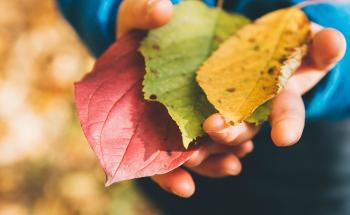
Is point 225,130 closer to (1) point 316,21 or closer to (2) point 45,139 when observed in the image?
(1) point 316,21

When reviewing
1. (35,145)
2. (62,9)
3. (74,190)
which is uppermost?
(62,9)

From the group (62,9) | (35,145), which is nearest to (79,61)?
(35,145)

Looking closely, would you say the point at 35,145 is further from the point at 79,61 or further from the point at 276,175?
the point at 276,175

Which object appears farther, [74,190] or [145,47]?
[74,190]

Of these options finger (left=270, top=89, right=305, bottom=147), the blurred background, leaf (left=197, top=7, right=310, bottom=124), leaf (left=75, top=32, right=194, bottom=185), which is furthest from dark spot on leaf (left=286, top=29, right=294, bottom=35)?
the blurred background

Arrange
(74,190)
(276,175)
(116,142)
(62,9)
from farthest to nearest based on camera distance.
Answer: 1. (74,190)
2. (276,175)
3. (62,9)
4. (116,142)

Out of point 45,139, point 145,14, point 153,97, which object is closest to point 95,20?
point 145,14
